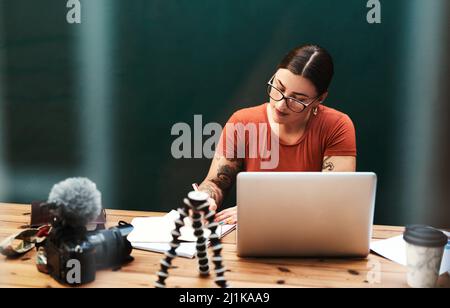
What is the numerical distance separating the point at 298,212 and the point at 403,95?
4.57 feet

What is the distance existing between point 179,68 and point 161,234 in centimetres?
119

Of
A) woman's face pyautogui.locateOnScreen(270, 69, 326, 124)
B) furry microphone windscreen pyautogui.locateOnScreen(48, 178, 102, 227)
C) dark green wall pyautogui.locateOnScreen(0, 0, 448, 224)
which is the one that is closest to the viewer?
furry microphone windscreen pyautogui.locateOnScreen(48, 178, 102, 227)

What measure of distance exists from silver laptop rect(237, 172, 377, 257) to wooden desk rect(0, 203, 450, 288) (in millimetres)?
57

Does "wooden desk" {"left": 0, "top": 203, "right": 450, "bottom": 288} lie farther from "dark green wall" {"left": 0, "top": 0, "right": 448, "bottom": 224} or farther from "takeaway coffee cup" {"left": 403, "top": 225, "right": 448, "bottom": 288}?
"dark green wall" {"left": 0, "top": 0, "right": 448, "bottom": 224}

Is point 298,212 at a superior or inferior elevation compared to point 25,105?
inferior

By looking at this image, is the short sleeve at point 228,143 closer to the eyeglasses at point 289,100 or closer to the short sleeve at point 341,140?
the eyeglasses at point 289,100

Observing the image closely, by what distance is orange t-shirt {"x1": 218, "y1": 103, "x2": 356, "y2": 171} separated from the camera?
195 cm

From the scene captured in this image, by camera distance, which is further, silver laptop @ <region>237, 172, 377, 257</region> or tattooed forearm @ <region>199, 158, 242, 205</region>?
tattooed forearm @ <region>199, 158, 242, 205</region>

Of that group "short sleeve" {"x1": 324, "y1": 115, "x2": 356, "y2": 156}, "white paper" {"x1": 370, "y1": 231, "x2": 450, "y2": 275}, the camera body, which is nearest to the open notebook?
the camera body

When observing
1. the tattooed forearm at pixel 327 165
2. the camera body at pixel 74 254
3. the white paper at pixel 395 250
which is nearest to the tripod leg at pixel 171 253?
the camera body at pixel 74 254

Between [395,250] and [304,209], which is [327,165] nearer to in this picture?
[395,250]
